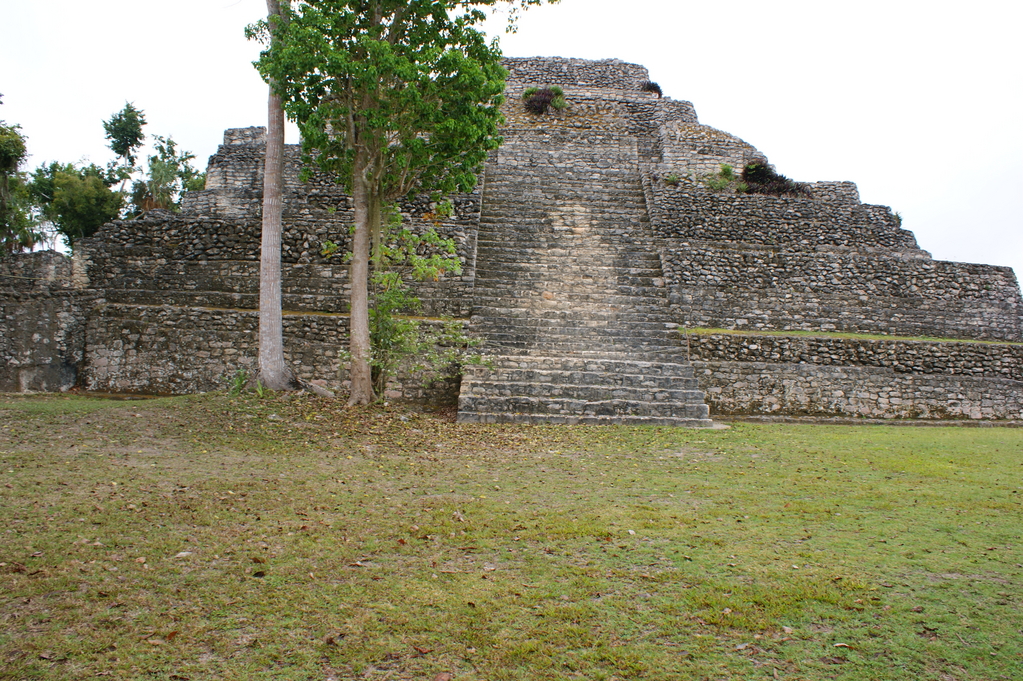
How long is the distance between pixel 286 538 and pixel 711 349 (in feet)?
28.7

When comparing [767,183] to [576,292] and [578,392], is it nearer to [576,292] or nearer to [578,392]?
[576,292]

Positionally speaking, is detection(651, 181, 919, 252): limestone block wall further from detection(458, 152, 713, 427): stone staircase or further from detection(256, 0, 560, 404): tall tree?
detection(256, 0, 560, 404): tall tree

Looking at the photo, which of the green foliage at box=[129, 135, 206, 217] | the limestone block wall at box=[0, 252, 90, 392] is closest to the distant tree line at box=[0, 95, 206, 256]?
the green foliage at box=[129, 135, 206, 217]

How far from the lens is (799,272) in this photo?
1298cm

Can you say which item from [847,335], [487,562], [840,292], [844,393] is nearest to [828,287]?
[840,292]

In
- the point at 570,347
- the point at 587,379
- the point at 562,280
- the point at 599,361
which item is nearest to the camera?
the point at 587,379

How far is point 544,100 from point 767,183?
26.3 feet

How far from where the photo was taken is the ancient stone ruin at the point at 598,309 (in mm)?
10633

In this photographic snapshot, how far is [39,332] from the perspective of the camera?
10844 millimetres

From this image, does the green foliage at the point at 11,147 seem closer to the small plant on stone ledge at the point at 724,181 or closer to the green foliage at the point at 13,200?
the green foliage at the point at 13,200

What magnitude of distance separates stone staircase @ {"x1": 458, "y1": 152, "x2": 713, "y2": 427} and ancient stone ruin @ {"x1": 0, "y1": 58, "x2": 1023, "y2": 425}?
0.14 feet

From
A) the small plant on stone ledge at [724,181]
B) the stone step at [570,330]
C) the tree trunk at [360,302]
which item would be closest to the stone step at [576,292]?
the stone step at [570,330]

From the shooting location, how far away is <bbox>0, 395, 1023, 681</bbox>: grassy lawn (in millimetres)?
2760

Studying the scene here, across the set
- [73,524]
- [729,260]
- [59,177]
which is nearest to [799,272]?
[729,260]
